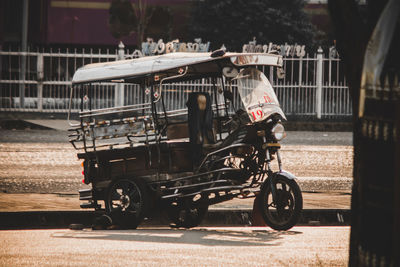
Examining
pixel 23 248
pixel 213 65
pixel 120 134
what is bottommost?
pixel 23 248

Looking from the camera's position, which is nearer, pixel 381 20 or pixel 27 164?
pixel 381 20

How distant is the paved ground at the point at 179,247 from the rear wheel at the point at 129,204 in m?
0.36

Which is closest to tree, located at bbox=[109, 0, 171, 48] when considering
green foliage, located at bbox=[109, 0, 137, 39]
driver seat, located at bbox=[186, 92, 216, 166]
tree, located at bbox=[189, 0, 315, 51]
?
green foliage, located at bbox=[109, 0, 137, 39]

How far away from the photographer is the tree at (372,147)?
3969 mm

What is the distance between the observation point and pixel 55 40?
1245 inches

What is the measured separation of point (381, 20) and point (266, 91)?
4514 millimetres

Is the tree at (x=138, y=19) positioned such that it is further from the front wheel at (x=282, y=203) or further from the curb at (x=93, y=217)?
the front wheel at (x=282, y=203)

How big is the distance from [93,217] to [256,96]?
8.40ft

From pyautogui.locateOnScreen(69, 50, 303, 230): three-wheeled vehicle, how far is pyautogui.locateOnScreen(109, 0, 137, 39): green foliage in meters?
23.0

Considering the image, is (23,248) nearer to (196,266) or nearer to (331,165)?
(196,266)

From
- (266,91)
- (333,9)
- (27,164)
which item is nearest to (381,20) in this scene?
(333,9)

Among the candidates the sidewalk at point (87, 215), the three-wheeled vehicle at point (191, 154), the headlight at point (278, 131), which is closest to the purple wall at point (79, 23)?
the sidewalk at point (87, 215)

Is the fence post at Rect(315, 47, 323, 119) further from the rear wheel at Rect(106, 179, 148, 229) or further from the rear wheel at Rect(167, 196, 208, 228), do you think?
the rear wheel at Rect(106, 179, 148, 229)

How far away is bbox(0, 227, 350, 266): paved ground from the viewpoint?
6371 millimetres
